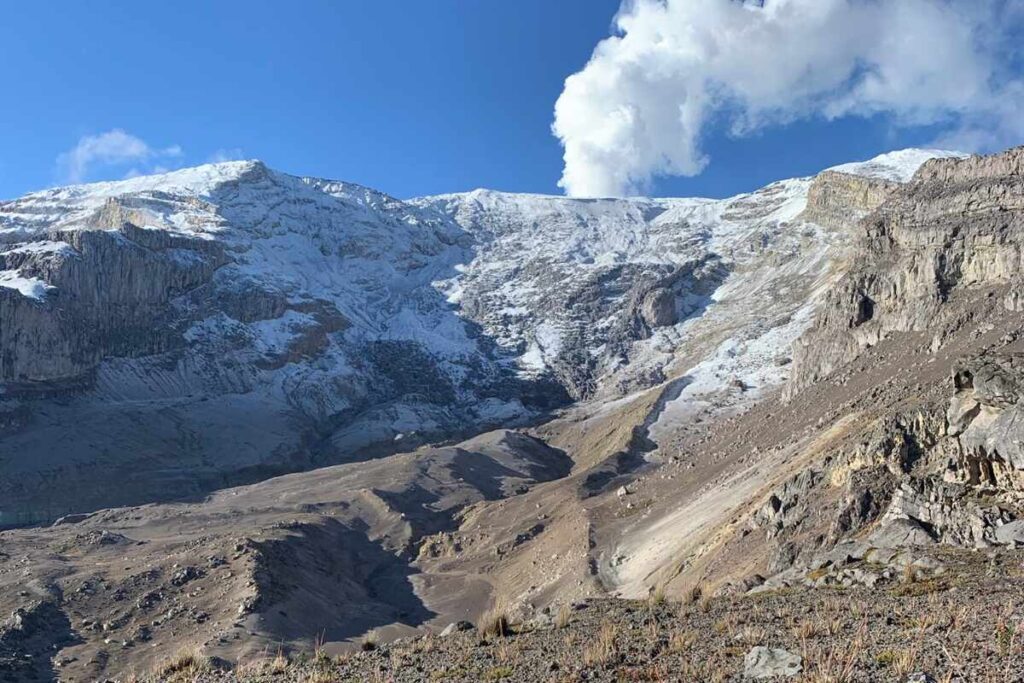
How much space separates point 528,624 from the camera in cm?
1659

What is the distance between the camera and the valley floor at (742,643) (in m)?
10.2

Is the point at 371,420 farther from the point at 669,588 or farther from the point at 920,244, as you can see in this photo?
the point at 669,588

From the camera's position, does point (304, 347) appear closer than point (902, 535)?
No

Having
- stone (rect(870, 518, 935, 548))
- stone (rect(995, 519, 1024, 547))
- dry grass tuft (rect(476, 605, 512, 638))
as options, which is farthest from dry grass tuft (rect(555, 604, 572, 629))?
stone (rect(995, 519, 1024, 547))

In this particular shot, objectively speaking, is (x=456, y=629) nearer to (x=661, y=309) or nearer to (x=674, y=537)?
(x=674, y=537)

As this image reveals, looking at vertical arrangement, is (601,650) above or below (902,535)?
above

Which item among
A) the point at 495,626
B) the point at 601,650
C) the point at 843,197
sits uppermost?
the point at 843,197

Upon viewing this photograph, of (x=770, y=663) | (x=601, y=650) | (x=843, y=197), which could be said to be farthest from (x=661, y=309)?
(x=770, y=663)

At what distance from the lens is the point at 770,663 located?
10891 millimetres

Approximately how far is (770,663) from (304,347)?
164129 mm

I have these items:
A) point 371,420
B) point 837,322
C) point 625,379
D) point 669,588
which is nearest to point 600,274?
point 625,379

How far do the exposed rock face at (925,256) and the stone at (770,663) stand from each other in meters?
71.8

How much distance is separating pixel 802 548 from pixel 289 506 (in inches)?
2708

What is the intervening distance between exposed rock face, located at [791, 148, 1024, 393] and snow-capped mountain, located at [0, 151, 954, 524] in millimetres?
17926
